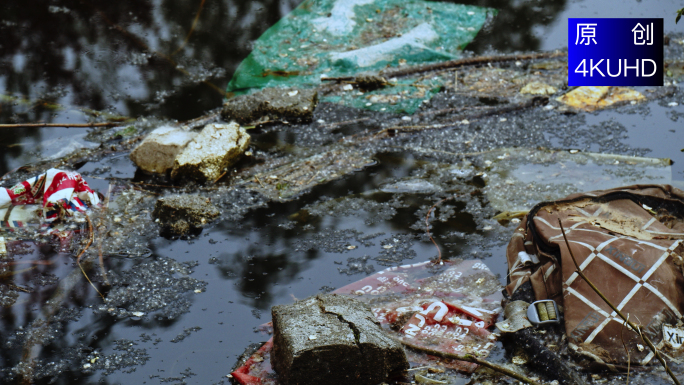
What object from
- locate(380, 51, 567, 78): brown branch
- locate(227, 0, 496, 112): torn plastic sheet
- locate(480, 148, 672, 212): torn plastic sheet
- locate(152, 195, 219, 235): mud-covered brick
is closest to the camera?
locate(152, 195, 219, 235): mud-covered brick

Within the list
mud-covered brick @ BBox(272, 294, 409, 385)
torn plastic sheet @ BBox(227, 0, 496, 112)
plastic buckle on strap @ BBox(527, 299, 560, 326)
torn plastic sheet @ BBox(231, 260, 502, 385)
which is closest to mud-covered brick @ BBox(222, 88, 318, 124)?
A: torn plastic sheet @ BBox(227, 0, 496, 112)

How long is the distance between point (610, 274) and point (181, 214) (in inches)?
109

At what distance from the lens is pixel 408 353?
3.00 meters

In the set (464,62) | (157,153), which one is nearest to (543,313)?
(157,153)

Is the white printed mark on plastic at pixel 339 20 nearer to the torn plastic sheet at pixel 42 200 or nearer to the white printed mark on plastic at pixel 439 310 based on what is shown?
the torn plastic sheet at pixel 42 200

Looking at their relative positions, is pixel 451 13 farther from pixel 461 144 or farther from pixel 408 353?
pixel 408 353

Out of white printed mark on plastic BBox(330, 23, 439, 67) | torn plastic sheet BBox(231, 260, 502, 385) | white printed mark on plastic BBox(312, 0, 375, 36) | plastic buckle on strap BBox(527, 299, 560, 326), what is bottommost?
torn plastic sheet BBox(231, 260, 502, 385)

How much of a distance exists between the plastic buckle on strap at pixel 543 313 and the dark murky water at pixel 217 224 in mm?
712

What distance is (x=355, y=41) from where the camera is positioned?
23.1 feet

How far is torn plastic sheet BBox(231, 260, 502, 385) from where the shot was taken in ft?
9.78

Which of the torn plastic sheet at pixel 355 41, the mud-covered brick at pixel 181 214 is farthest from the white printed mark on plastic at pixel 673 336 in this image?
the torn plastic sheet at pixel 355 41

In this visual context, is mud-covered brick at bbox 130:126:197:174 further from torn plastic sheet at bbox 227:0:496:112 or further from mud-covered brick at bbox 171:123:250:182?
torn plastic sheet at bbox 227:0:496:112

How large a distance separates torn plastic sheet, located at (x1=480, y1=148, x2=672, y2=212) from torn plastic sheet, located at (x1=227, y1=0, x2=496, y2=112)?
4.63 ft

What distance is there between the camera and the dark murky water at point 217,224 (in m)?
3.24
